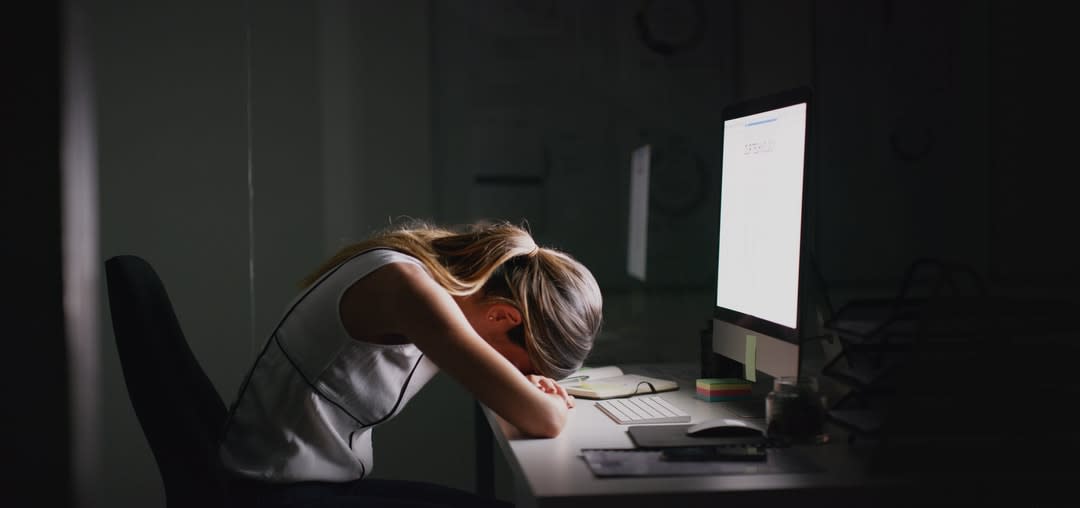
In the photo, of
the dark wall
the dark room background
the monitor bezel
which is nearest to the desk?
the monitor bezel

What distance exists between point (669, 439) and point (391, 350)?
46cm

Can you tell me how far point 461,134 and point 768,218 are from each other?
52.2 inches

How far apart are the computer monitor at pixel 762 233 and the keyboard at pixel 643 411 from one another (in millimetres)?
170

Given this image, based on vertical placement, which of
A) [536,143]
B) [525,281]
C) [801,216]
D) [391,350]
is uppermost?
[536,143]

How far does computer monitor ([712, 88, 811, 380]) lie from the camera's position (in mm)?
1444

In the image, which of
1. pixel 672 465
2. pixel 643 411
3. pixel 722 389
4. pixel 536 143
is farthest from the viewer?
pixel 536 143

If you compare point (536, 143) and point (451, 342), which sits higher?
point (536, 143)

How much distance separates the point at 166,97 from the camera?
2582 millimetres

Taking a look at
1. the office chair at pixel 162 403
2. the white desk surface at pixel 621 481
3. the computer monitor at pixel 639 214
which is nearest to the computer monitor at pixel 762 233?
the white desk surface at pixel 621 481

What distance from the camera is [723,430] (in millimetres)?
1376

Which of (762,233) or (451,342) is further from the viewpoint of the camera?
(762,233)

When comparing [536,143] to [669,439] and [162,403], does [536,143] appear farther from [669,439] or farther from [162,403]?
[162,403]

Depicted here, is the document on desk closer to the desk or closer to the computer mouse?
the desk

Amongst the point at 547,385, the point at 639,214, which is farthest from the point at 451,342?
the point at 639,214
